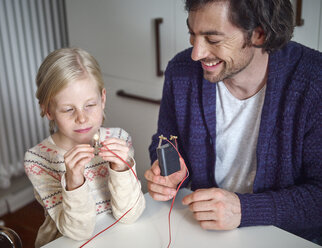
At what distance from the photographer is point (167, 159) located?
1065 mm

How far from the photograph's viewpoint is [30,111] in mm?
2516

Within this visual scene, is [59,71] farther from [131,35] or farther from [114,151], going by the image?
[131,35]

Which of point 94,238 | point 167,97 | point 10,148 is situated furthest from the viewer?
point 10,148

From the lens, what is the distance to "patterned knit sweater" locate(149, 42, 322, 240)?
3.73 feet

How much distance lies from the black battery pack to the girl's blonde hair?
0.41m


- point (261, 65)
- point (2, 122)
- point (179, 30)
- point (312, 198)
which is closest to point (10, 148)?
point (2, 122)

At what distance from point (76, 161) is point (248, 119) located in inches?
25.5

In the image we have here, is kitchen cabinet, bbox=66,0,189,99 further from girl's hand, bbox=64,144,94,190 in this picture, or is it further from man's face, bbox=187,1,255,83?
girl's hand, bbox=64,144,94,190

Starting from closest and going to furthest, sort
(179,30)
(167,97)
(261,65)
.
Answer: (261,65)
(167,97)
(179,30)

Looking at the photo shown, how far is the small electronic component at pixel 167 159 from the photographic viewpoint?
1.05m

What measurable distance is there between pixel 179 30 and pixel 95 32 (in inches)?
26.3

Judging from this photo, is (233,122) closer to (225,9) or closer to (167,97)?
(167,97)

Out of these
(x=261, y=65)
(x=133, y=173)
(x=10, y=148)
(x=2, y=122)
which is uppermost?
(x=261, y=65)

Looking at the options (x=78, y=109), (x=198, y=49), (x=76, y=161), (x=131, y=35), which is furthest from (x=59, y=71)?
(x=131, y=35)
